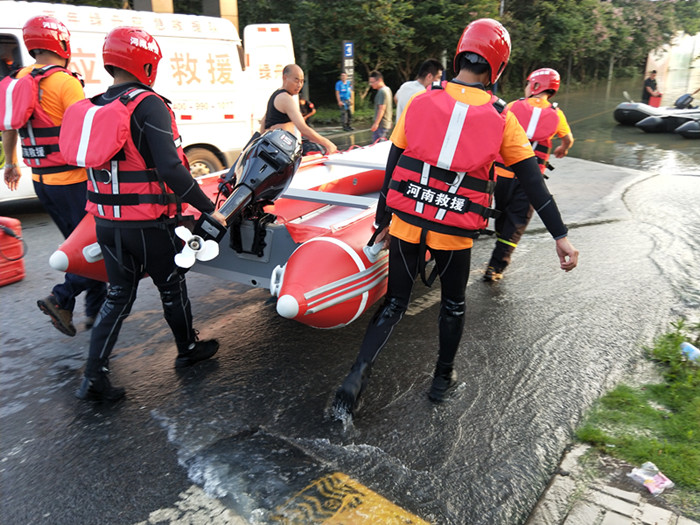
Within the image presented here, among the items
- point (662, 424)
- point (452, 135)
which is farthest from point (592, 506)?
point (452, 135)

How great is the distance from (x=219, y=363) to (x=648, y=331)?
3.19 meters

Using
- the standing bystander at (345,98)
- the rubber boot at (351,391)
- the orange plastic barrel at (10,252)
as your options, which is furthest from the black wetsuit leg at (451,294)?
the standing bystander at (345,98)

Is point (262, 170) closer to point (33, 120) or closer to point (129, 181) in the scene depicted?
point (129, 181)

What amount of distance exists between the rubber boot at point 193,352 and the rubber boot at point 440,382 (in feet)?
4.95

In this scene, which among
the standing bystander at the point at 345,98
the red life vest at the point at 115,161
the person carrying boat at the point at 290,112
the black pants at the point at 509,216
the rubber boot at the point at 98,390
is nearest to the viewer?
the red life vest at the point at 115,161

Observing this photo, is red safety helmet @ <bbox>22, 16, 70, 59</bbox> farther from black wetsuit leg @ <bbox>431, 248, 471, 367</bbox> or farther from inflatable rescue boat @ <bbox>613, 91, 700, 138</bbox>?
inflatable rescue boat @ <bbox>613, 91, 700, 138</bbox>

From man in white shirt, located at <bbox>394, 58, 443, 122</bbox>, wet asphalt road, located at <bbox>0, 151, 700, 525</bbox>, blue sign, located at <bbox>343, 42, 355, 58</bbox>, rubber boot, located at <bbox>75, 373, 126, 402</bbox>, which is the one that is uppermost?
blue sign, located at <bbox>343, 42, 355, 58</bbox>

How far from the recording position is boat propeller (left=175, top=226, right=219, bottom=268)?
9.29 feet

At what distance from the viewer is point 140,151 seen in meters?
2.80

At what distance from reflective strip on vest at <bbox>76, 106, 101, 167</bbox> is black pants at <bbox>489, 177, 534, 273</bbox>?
351cm

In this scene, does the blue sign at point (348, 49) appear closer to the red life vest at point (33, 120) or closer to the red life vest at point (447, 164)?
the red life vest at point (33, 120)

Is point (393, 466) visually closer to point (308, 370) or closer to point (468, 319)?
point (308, 370)

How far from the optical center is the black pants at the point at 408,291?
2.90 meters


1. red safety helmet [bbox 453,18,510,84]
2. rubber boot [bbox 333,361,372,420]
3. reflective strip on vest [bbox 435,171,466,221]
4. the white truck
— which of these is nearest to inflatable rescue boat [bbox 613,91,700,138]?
the white truck
